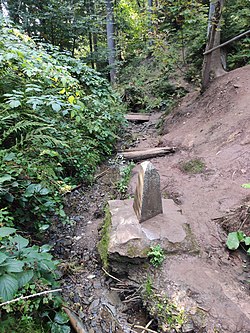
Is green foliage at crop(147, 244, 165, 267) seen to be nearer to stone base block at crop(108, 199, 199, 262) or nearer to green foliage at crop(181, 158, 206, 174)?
stone base block at crop(108, 199, 199, 262)

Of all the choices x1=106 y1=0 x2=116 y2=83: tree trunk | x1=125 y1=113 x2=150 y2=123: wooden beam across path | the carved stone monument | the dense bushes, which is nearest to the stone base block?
the carved stone monument

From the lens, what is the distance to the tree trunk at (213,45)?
6492mm

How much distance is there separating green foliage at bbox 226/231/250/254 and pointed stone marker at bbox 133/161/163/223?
3.32 ft

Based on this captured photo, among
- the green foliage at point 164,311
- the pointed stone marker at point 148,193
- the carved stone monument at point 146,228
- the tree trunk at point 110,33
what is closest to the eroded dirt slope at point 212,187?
the green foliage at point 164,311

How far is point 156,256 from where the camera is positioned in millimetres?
2857

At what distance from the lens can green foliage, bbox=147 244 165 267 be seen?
2.84 m

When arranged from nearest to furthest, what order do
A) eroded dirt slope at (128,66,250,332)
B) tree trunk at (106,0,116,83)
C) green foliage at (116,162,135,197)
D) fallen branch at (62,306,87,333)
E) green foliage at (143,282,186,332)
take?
fallen branch at (62,306,87,333)
green foliage at (143,282,186,332)
eroded dirt slope at (128,66,250,332)
green foliage at (116,162,135,197)
tree trunk at (106,0,116,83)

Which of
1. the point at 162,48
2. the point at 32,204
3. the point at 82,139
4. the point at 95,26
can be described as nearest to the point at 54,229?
the point at 32,204

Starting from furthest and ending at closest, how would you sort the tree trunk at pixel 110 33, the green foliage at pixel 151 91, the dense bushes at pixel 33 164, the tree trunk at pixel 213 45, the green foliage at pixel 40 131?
the tree trunk at pixel 110 33, the green foliage at pixel 151 91, the tree trunk at pixel 213 45, the green foliage at pixel 40 131, the dense bushes at pixel 33 164

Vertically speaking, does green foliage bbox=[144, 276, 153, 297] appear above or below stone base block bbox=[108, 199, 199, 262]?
below

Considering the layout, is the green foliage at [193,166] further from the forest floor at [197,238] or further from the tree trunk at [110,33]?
the tree trunk at [110,33]

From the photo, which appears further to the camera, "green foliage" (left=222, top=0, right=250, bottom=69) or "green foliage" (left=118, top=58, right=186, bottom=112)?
"green foliage" (left=118, top=58, right=186, bottom=112)

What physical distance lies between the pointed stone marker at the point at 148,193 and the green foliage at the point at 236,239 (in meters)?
1.01

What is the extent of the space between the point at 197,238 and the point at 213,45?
21.2 ft
